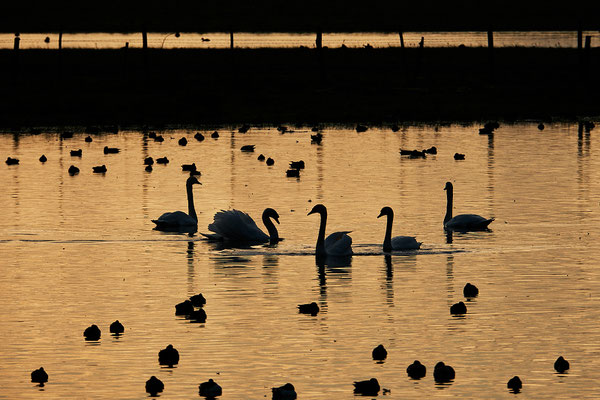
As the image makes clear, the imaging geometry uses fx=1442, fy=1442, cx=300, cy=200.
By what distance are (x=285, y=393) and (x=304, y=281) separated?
838cm

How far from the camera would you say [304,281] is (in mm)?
24172

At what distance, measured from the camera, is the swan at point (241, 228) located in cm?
2877

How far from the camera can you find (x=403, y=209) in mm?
33062

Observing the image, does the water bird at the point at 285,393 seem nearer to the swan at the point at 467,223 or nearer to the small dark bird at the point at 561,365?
the small dark bird at the point at 561,365

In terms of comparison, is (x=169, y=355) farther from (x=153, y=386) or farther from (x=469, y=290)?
(x=469, y=290)

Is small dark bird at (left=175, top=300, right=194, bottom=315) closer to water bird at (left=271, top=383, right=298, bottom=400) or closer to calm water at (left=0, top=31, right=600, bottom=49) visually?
water bird at (left=271, top=383, right=298, bottom=400)

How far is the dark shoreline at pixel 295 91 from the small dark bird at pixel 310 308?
1420 inches

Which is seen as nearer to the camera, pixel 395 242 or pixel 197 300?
pixel 197 300

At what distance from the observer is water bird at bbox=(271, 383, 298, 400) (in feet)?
51.9

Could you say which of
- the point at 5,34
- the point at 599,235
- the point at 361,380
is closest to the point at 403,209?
the point at 599,235
